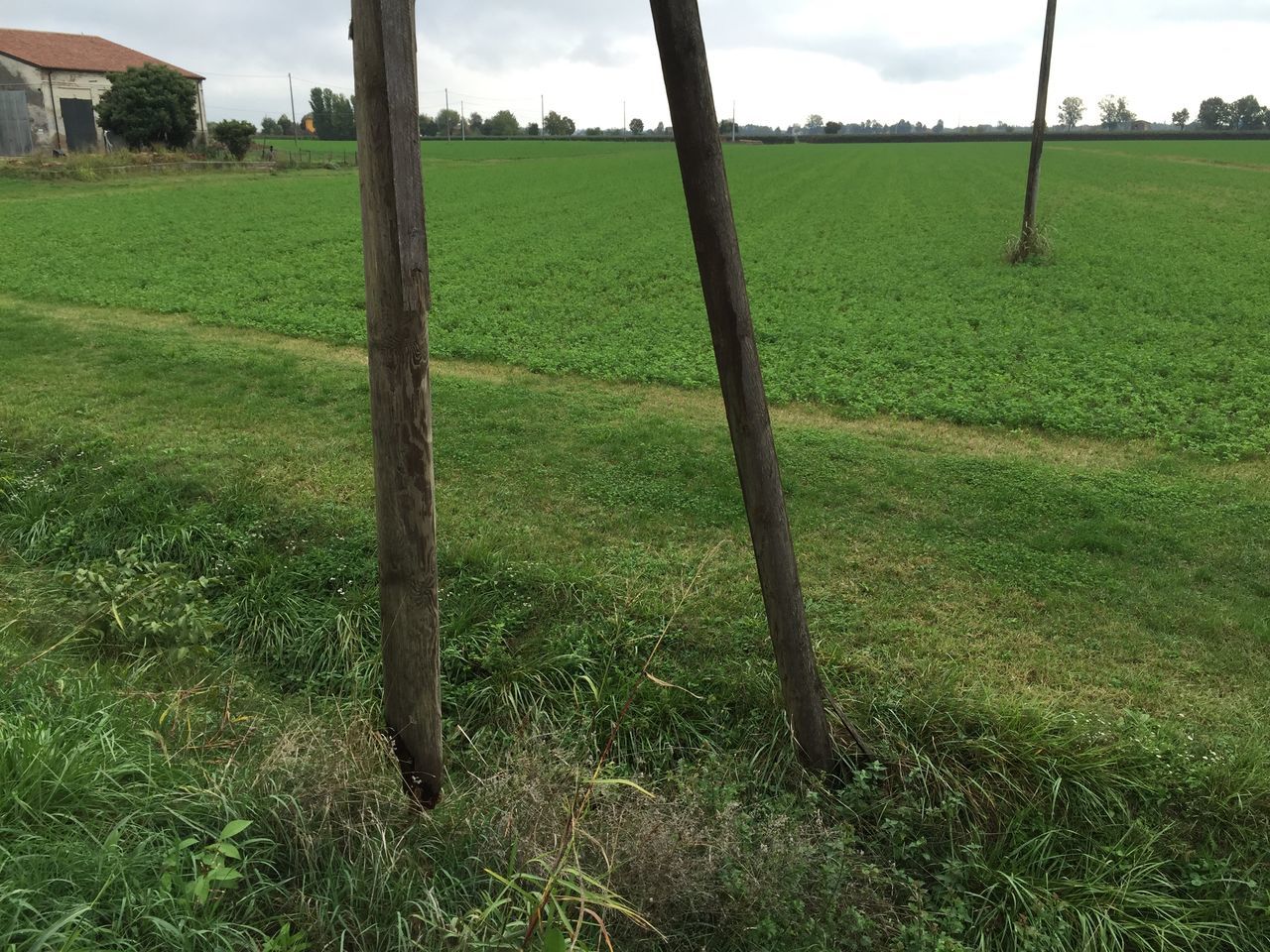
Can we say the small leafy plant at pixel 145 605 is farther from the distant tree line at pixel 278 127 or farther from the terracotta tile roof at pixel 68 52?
the distant tree line at pixel 278 127

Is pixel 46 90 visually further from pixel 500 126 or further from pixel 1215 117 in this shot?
pixel 1215 117

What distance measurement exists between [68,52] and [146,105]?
28.1 ft

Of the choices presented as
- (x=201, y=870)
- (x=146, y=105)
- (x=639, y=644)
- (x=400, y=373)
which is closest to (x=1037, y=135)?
(x=639, y=644)

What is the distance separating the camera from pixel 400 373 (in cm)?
303

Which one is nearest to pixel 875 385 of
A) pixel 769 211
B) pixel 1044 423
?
pixel 1044 423

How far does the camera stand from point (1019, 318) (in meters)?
13.8

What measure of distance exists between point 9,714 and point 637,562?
3.29 m

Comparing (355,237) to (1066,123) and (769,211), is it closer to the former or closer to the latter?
→ (769,211)

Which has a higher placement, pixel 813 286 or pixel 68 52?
pixel 68 52

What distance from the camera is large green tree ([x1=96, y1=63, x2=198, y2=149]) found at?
41.5 metres

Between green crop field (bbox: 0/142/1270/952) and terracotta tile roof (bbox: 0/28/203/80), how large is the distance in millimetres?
41313

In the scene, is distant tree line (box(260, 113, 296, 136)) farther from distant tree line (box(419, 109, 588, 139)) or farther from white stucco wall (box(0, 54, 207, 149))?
white stucco wall (box(0, 54, 207, 149))

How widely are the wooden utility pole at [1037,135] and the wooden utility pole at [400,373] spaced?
1844 centimetres

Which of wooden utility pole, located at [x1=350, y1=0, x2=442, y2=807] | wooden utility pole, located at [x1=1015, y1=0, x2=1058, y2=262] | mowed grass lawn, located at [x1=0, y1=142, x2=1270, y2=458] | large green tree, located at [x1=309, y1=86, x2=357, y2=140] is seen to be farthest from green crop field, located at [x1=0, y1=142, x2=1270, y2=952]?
large green tree, located at [x1=309, y1=86, x2=357, y2=140]
